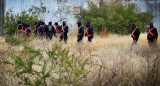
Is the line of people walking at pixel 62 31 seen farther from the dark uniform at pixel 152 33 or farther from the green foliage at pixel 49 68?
the green foliage at pixel 49 68

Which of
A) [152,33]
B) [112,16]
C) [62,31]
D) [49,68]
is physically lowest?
[62,31]

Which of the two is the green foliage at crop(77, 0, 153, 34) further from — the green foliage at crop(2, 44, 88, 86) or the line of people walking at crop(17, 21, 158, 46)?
the green foliage at crop(2, 44, 88, 86)

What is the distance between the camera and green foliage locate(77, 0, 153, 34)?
79.1ft

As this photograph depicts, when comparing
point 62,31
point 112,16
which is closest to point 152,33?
point 62,31

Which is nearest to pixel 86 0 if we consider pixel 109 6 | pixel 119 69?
pixel 109 6

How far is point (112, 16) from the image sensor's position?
79.1 feet

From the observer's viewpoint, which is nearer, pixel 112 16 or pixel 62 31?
pixel 62 31

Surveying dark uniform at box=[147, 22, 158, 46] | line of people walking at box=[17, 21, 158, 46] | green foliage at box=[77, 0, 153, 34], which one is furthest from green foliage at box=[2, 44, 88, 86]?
green foliage at box=[77, 0, 153, 34]

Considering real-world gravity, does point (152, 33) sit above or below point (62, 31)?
above

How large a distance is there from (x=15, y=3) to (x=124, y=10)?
529 inches

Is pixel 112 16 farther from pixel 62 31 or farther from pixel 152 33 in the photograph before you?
pixel 152 33

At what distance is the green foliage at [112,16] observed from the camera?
24109 millimetres

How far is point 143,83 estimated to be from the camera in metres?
4.95

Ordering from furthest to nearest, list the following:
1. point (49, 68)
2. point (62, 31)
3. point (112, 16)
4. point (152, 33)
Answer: point (112, 16)
point (62, 31)
point (152, 33)
point (49, 68)
